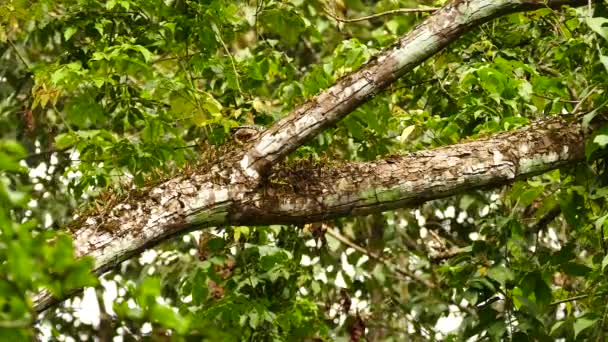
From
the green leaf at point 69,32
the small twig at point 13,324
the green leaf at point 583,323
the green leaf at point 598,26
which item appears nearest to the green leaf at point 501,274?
the green leaf at point 583,323

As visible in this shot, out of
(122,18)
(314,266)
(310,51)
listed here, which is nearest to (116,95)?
(122,18)

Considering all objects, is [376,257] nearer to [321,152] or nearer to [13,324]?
[321,152]

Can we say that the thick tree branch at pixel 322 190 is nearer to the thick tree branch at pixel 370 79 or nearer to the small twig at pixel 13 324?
the thick tree branch at pixel 370 79

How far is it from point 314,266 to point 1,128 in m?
1.79

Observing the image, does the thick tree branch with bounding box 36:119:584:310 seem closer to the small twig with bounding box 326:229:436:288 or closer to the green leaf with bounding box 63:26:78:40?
the green leaf with bounding box 63:26:78:40

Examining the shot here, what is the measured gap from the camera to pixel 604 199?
2838 millimetres

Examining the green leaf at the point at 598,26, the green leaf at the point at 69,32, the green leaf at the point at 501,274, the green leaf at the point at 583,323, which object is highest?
the green leaf at the point at 69,32

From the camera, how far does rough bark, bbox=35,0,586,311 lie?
2232 mm

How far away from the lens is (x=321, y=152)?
2.98 metres

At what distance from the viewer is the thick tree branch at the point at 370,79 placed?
2.38m

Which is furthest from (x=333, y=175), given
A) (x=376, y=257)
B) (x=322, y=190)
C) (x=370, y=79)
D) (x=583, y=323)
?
(x=376, y=257)

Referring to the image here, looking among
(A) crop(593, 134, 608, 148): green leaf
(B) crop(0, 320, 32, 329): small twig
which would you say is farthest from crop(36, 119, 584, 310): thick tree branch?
(B) crop(0, 320, 32, 329): small twig

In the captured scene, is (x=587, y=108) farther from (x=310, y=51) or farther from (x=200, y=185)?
(x=310, y=51)

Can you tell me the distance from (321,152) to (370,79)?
554 millimetres
